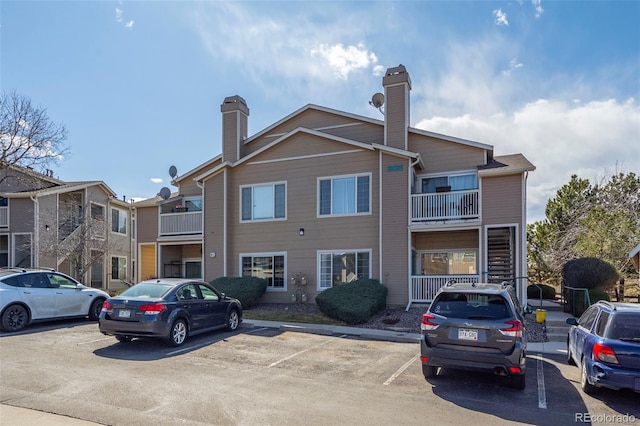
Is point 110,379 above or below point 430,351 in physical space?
below

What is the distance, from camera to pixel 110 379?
7.07 metres

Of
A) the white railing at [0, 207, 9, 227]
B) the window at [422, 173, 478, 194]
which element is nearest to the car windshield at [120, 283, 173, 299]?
the window at [422, 173, 478, 194]

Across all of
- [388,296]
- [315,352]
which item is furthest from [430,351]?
[388,296]

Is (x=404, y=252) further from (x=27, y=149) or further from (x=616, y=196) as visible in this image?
(x=27, y=149)

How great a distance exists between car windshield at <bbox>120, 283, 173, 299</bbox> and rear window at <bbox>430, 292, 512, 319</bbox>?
6.11 m

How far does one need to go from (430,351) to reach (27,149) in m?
21.8

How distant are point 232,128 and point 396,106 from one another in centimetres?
773

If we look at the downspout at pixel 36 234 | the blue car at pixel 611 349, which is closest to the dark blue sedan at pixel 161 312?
the blue car at pixel 611 349

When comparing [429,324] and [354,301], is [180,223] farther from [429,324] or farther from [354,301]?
[429,324]

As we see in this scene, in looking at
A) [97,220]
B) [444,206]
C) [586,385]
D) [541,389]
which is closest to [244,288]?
[444,206]

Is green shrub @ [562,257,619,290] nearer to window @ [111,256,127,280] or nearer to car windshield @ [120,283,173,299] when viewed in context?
car windshield @ [120,283,173,299]

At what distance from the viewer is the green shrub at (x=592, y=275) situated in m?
14.1

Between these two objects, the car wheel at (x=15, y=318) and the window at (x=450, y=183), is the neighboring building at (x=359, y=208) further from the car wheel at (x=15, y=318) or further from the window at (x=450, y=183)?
the car wheel at (x=15, y=318)

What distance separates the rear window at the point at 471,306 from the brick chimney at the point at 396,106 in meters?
10.9
